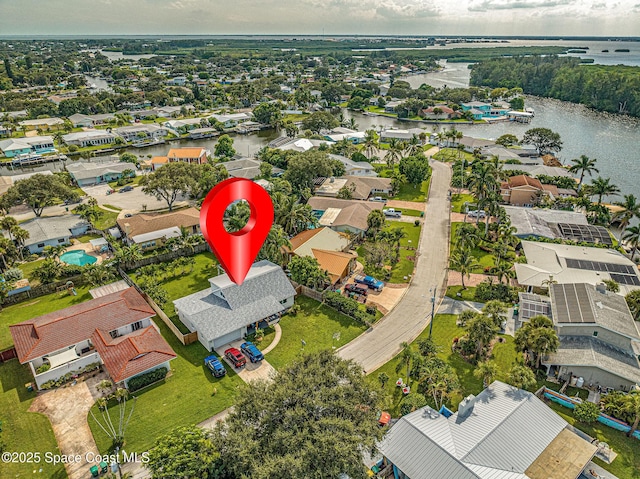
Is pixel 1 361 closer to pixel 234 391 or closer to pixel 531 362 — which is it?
pixel 234 391

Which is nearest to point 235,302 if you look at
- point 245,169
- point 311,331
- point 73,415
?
point 311,331

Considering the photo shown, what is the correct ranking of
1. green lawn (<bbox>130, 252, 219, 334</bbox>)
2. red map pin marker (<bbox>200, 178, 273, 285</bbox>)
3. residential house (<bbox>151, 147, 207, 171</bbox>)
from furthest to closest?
residential house (<bbox>151, 147, 207, 171</bbox>), green lawn (<bbox>130, 252, 219, 334</bbox>), red map pin marker (<bbox>200, 178, 273, 285</bbox>)

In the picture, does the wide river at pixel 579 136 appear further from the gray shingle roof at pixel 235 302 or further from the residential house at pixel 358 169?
the gray shingle roof at pixel 235 302

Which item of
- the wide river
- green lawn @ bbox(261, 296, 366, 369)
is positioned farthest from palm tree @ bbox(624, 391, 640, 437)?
the wide river

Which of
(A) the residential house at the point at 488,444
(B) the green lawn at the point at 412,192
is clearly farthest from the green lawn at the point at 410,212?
(A) the residential house at the point at 488,444

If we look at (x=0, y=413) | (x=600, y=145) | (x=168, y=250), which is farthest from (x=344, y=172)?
(x=600, y=145)

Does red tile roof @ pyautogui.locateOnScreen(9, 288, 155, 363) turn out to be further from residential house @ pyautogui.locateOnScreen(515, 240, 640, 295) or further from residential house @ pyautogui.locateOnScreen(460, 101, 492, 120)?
residential house @ pyautogui.locateOnScreen(460, 101, 492, 120)
